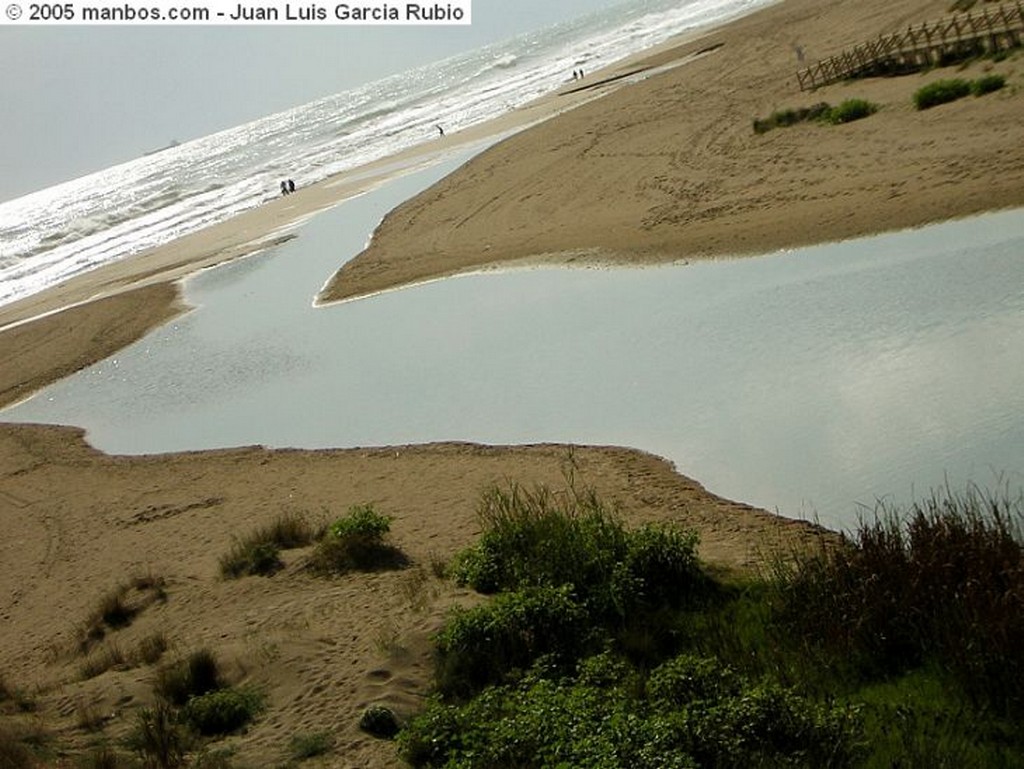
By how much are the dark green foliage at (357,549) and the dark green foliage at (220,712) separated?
3.31 m

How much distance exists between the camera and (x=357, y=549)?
13305mm

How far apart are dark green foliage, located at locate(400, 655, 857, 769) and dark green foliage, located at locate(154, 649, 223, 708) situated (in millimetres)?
2440

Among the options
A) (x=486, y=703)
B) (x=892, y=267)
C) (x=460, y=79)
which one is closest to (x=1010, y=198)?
(x=892, y=267)

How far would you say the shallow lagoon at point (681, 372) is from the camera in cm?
1245

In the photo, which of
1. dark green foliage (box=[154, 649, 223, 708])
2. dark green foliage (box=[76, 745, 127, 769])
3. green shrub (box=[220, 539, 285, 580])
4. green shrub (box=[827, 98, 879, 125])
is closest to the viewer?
dark green foliage (box=[76, 745, 127, 769])

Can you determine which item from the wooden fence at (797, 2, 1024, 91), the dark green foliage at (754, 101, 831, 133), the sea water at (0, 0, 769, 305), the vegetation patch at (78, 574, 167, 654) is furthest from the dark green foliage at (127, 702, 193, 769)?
the sea water at (0, 0, 769, 305)

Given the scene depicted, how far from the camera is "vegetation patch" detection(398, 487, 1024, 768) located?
24.8 ft

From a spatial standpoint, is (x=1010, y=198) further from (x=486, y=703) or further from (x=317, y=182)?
(x=317, y=182)

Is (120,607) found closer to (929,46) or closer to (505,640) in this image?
(505,640)

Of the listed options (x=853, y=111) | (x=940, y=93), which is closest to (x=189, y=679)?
(x=940, y=93)

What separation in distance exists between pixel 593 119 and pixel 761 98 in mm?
8632

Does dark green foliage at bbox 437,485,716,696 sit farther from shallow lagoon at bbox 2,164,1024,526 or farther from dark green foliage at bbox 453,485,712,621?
shallow lagoon at bbox 2,164,1024,526

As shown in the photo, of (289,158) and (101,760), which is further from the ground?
(289,158)

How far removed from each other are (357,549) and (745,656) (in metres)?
5.60
